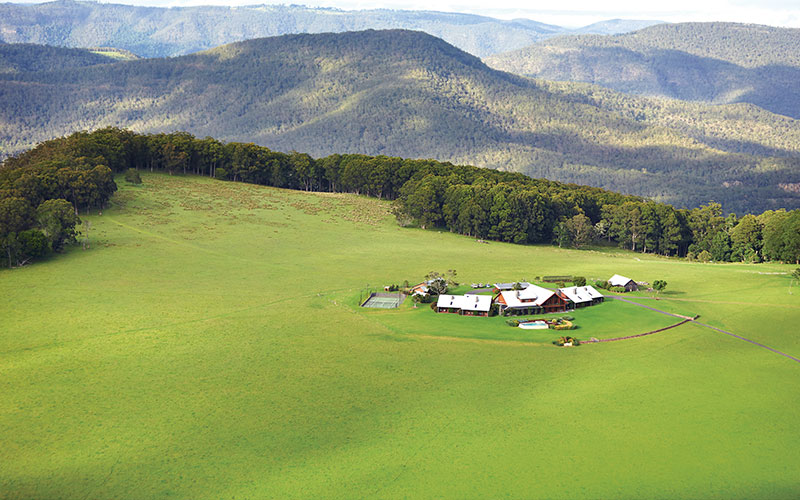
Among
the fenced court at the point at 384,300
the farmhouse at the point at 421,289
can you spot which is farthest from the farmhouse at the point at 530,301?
the fenced court at the point at 384,300

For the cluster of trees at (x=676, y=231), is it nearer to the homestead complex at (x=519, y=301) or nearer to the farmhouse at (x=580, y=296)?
the farmhouse at (x=580, y=296)

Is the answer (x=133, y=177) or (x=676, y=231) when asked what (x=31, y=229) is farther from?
(x=676, y=231)

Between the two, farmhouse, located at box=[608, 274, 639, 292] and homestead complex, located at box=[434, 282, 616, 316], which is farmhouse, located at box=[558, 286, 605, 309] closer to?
homestead complex, located at box=[434, 282, 616, 316]

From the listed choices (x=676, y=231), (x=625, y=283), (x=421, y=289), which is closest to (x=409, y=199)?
(x=676, y=231)

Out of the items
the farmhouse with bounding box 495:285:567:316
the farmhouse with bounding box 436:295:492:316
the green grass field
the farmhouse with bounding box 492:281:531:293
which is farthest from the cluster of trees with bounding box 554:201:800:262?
the farmhouse with bounding box 436:295:492:316

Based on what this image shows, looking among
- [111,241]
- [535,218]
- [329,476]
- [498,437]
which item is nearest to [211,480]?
[329,476]

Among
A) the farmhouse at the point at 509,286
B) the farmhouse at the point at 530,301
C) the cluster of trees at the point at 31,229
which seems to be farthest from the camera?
the cluster of trees at the point at 31,229

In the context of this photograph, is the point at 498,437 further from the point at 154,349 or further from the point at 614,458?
the point at 154,349
